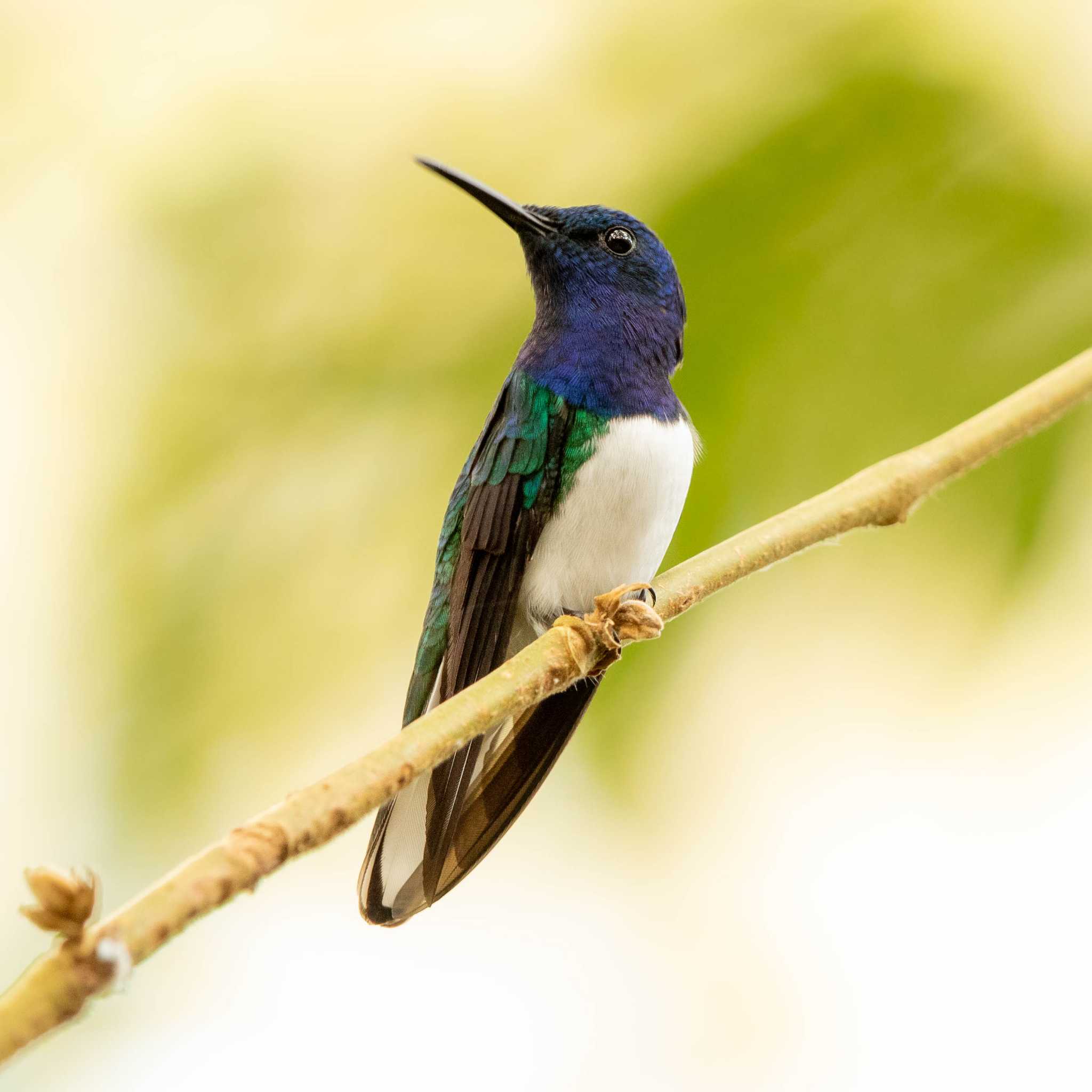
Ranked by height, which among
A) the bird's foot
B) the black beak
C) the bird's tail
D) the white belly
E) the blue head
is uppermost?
the black beak

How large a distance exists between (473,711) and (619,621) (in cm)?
51

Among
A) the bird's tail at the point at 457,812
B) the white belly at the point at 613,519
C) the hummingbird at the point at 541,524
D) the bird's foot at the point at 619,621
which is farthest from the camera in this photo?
the white belly at the point at 613,519

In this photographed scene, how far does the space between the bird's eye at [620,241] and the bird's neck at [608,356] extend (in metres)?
0.14

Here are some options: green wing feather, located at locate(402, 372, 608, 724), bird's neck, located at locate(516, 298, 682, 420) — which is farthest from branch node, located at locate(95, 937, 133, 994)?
bird's neck, located at locate(516, 298, 682, 420)

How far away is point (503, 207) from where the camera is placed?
2.39 meters

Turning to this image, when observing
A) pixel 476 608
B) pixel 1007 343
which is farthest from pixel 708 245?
pixel 476 608


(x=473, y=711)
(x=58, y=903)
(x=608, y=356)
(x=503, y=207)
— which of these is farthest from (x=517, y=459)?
(x=58, y=903)

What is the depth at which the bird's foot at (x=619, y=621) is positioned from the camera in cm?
162

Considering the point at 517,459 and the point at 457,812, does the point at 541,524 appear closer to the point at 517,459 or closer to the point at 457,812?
the point at 517,459

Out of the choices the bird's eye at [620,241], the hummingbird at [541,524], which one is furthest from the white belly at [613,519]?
the bird's eye at [620,241]

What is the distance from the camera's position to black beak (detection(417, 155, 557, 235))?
2117 millimetres

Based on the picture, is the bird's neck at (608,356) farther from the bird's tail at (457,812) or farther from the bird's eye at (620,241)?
the bird's tail at (457,812)

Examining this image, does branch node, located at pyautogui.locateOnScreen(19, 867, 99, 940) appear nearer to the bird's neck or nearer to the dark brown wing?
the dark brown wing

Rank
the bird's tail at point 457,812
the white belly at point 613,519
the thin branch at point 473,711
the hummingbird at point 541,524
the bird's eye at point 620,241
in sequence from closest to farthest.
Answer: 1. the thin branch at point 473,711
2. the bird's tail at point 457,812
3. the hummingbird at point 541,524
4. the white belly at point 613,519
5. the bird's eye at point 620,241
